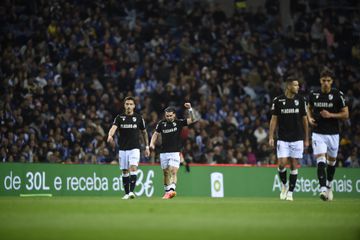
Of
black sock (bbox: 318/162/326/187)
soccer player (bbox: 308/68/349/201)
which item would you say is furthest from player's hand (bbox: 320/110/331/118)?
black sock (bbox: 318/162/326/187)

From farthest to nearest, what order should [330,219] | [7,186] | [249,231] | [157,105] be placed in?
[157,105], [7,186], [330,219], [249,231]

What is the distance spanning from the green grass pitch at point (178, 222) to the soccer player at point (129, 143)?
218 inches

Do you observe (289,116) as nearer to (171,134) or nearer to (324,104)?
(324,104)

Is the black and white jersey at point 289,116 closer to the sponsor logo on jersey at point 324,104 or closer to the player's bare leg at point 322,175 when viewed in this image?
the sponsor logo on jersey at point 324,104

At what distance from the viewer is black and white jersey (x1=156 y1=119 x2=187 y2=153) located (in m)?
21.7

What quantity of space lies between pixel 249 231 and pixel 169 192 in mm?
11171

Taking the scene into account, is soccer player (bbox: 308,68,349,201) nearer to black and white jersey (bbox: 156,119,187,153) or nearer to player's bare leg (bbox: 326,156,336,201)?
player's bare leg (bbox: 326,156,336,201)

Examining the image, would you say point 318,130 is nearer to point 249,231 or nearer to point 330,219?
point 330,219

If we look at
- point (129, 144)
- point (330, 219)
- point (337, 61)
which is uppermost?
point (337, 61)

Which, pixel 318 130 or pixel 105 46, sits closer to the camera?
pixel 318 130

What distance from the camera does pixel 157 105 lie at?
3069 cm

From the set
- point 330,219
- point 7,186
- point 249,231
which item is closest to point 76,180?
point 7,186

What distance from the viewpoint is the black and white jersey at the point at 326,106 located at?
17938mm

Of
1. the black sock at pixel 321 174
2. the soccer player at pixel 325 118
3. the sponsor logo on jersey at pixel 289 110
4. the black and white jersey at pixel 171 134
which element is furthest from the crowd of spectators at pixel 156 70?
the black sock at pixel 321 174
